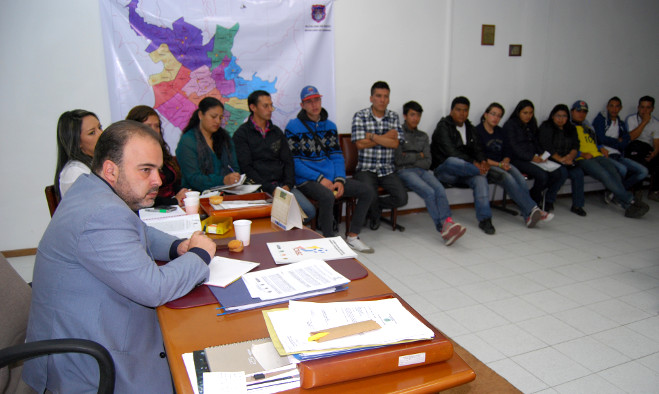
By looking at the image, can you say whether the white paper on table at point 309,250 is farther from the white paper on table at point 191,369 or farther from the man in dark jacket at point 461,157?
the man in dark jacket at point 461,157

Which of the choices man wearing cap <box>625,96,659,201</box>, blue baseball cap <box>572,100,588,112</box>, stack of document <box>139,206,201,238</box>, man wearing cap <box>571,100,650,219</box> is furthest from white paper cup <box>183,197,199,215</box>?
man wearing cap <box>625,96,659,201</box>

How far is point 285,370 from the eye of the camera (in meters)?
0.91

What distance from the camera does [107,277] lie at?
44.3 inches

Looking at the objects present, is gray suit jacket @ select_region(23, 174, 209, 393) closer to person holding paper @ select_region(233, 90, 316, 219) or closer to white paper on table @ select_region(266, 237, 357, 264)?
white paper on table @ select_region(266, 237, 357, 264)

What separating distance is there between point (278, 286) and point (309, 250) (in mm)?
333

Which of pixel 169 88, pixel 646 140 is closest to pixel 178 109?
pixel 169 88

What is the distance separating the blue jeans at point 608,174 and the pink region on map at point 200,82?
4344mm

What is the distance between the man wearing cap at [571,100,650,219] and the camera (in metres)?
4.73

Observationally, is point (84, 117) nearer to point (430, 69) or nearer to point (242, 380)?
point (242, 380)

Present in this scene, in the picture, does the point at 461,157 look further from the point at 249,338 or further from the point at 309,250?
the point at 249,338

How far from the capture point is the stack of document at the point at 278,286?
119 centimetres

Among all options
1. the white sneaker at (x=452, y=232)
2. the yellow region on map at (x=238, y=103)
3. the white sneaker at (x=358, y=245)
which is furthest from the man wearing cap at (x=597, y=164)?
the yellow region on map at (x=238, y=103)

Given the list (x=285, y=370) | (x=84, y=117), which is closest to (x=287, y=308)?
(x=285, y=370)

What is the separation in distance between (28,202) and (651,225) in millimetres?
6036
